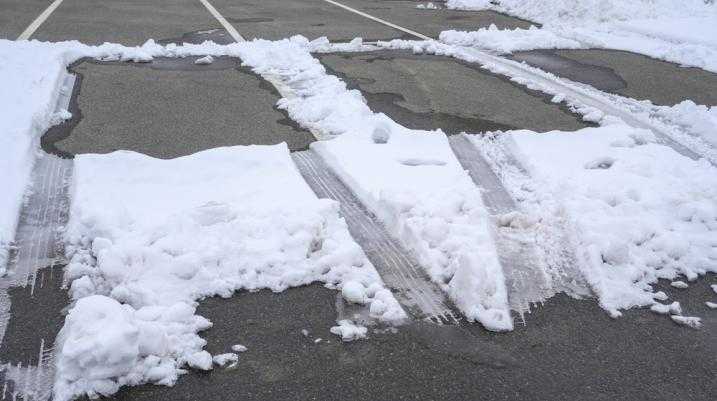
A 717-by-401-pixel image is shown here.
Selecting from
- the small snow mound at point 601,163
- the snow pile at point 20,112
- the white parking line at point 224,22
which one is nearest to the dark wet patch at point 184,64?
the snow pile at point 20,112

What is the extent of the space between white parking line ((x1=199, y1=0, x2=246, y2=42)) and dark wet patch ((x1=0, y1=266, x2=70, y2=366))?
6.39 metres

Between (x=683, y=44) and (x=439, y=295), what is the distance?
343 inches

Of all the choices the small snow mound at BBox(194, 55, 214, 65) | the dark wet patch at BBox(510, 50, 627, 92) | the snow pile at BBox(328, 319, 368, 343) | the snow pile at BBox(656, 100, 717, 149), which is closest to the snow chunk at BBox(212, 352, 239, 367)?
the snow pile at BBox(328, 319, 368, 343)

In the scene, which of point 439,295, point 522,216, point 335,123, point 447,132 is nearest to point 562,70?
point 447,132

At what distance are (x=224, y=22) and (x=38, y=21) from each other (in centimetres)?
293

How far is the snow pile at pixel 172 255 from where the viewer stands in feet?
8.06

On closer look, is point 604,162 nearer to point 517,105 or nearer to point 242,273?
point 517,105

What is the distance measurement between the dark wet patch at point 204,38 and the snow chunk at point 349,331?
6.68 metres

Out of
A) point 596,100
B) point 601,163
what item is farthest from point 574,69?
point 601,163

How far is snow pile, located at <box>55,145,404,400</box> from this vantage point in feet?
8.06

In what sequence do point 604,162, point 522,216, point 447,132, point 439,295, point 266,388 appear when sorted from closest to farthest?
point 266,388
point 439,295
point 522,216
point 604,162
point 447,132

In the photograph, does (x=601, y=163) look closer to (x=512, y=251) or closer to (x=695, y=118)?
(x=512, y=251)

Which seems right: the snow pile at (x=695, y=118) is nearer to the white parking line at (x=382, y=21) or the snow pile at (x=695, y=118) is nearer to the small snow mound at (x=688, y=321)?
the small snow mound at (x=688, y=321)

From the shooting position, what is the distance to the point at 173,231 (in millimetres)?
3348
